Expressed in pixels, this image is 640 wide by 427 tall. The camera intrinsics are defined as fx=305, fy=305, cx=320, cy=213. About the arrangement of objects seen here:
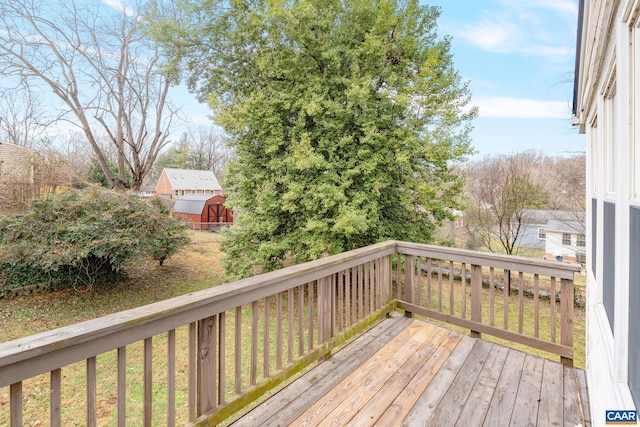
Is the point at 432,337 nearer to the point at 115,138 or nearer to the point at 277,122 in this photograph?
the point at 277,122

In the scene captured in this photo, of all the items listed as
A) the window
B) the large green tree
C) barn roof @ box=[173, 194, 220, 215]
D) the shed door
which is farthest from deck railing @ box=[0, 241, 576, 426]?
the shed door

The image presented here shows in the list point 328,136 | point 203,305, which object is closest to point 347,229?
point 328,136

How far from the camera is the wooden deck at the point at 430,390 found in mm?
1900

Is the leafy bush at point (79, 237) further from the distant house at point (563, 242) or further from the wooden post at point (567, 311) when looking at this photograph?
the distant house at point (563, 242)

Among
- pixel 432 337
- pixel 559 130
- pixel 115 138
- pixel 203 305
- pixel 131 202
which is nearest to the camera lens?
pixel 203 305

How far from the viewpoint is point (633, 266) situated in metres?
1.05

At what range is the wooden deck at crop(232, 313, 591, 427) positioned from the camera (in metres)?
1.90

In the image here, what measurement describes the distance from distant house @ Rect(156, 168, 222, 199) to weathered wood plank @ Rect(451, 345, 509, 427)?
29.7 m

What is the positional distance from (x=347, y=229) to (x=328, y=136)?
2.16 m

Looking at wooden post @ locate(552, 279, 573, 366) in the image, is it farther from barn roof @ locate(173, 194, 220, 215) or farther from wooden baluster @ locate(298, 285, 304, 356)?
barn roof @ locate(173, 194, 220, 215)

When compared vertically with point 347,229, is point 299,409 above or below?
below

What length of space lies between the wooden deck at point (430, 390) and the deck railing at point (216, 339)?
6.5 inches

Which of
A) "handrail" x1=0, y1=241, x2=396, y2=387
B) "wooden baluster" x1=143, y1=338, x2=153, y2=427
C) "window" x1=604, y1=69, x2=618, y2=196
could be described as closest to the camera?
"handrail" x1=0, y1=241, x2=396, y2=387

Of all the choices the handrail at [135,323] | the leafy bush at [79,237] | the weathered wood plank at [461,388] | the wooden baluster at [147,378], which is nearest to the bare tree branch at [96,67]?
the leafy bush at [79,237]
